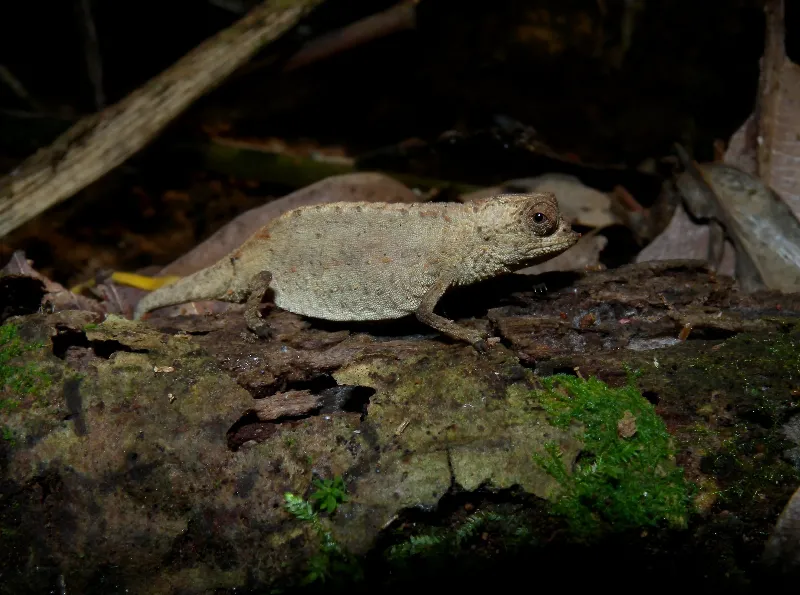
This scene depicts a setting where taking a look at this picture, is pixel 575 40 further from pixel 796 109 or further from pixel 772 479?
pixel 772 479

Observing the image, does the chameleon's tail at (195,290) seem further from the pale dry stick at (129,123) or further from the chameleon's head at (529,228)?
the chameleon's head at (529,228)

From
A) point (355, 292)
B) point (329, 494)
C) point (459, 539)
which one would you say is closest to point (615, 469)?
point (459, 539)

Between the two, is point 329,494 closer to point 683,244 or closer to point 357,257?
point 357,257

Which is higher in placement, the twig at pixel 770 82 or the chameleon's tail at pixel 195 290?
the twig at pixel 770 82

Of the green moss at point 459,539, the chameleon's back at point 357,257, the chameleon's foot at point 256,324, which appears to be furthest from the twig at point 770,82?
the chameleon's foot at point 256,324

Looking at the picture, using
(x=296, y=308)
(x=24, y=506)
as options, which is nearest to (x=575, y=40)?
(x=296, y=308)

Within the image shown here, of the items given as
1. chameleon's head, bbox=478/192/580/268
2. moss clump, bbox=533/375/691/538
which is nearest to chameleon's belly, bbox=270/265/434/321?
chameleon's head, bbox=478/192/580/268

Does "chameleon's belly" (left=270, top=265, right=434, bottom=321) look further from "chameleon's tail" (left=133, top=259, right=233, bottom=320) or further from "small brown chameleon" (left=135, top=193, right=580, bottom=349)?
"chameleon's tail" (left=133, top=259, right=233, bottom=320)
